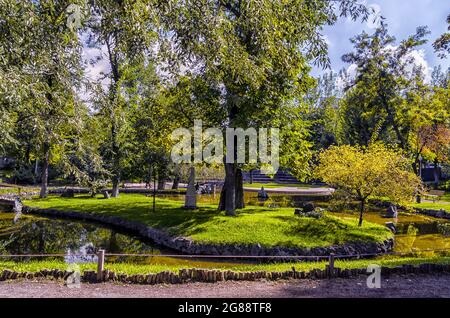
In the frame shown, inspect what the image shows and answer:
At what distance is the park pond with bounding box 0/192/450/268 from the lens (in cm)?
1622

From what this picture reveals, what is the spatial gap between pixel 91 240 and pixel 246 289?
1261cm

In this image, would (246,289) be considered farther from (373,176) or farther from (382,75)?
(382,75)

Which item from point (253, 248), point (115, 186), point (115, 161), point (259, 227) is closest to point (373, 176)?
point (259, 227)

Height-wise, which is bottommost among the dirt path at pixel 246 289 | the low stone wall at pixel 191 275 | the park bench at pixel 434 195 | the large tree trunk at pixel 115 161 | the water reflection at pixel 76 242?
the water reflection at pixel 76 242

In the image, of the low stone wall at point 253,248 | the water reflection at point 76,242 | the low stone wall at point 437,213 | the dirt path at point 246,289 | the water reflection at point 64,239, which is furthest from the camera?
the low stone wall at point 437,213

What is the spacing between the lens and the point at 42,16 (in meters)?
7.89

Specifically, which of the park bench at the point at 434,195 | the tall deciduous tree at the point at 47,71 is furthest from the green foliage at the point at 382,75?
the tall deciduous tree at the point at 47,71

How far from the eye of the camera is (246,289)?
945 cm

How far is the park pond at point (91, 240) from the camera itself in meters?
16.2

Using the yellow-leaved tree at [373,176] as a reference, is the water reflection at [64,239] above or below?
below

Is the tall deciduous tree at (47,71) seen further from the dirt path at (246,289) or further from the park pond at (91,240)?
the park pond at (91,240)

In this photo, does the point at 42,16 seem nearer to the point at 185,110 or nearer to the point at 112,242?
the point at 112,242

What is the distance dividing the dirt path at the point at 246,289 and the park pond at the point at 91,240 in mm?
5299
